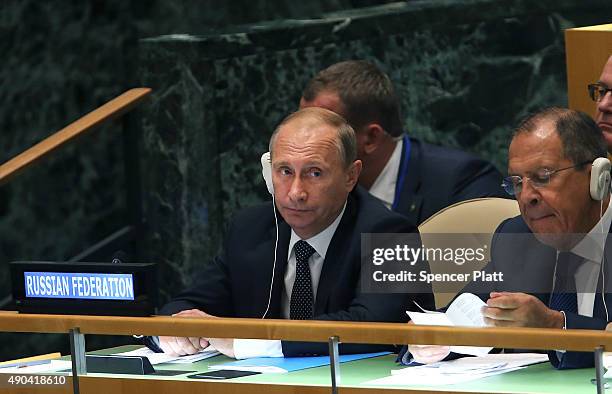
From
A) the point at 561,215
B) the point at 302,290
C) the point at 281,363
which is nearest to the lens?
the point at 281,363

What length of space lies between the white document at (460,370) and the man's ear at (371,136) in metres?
1.93

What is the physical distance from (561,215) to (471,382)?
68cm

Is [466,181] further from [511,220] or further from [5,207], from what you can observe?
[5,207]

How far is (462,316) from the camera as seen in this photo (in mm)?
3271

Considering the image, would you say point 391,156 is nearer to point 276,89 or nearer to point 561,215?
point 276,89

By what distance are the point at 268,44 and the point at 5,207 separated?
50.7 inches

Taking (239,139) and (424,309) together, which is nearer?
(424,309)

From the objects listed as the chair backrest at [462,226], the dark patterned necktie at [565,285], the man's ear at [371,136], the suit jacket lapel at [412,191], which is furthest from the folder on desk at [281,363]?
the man's ear at [371,136]

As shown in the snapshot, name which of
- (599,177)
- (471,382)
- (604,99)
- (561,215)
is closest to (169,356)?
Answer: (471,382)

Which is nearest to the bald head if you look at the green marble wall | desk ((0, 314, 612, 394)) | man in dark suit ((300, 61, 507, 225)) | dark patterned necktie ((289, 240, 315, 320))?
dark patterned necktie ((289, 240, 315, 320))

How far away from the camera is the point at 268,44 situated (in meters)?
6.12

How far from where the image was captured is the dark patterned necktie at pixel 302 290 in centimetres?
390

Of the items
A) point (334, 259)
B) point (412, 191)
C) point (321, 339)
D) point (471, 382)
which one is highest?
point (412, 191)

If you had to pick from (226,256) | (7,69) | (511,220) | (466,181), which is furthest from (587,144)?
(7,69)
